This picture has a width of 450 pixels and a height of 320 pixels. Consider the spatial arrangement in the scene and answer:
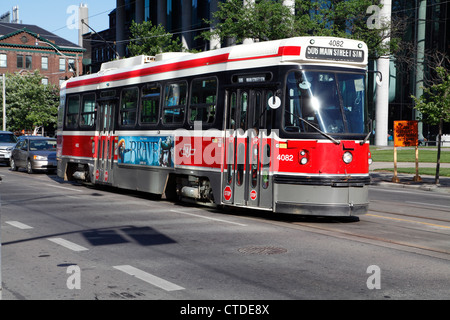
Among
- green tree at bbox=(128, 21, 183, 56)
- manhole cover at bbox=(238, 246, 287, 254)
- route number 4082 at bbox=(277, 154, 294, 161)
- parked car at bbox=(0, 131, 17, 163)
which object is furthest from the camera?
green tree at bbox=(128, 21, 183, 56)

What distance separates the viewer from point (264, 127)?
11.7 metres

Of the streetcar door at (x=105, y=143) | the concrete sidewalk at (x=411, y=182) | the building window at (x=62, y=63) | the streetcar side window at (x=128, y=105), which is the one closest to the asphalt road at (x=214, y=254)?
the streetcar side window at (x=128, y=105)

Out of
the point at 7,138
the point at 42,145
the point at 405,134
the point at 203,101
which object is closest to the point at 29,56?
the point at 7,138

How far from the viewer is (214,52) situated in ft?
43.1

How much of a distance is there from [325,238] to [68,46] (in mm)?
96151

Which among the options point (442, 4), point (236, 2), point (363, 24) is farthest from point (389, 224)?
point (442, 4)

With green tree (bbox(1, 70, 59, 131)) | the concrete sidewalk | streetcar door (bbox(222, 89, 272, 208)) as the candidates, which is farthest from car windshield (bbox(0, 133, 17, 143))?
green tree (bbox(1, 70, 59, 131))

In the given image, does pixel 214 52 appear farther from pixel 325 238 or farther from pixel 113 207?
pixel 325 238

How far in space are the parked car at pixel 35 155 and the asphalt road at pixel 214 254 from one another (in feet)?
41.1

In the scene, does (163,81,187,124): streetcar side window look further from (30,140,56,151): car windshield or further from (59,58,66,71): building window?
(59,58,66,71): building window

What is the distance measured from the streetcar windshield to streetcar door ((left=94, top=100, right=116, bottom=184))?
23.8 ft

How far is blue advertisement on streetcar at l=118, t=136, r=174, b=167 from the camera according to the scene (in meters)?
14.5

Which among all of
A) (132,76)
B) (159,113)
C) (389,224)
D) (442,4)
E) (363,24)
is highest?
(442,4)

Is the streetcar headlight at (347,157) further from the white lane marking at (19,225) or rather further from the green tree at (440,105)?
the green tree at (440,105)
